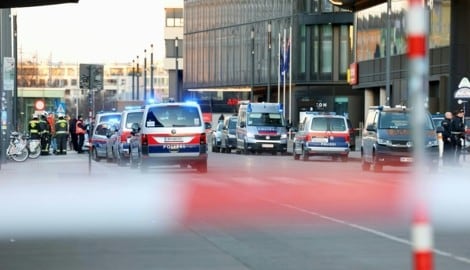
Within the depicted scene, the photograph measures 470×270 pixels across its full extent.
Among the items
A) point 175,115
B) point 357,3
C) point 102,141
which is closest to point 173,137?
point 175,115

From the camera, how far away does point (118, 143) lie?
33.4 metres

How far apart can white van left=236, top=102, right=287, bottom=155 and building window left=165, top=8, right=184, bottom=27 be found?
8032 centimetres

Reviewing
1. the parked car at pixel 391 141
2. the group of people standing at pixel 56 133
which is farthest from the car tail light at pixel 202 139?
the group of people standing at pixel 56 133

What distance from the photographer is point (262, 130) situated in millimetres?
43906

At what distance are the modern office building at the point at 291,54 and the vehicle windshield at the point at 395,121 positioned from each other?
42590mm

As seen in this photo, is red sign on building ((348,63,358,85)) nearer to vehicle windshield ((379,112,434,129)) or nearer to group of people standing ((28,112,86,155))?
group of people standing ((28,112,86,155))

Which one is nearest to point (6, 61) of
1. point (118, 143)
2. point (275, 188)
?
point (118, 143)

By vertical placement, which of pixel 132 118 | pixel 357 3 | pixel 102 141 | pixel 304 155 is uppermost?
pixel 357 3

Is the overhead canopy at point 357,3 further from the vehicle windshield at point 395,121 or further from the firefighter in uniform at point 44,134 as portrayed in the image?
the vehicle windshield at point 395,121

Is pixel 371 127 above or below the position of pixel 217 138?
above

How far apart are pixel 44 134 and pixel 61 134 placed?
174 cm

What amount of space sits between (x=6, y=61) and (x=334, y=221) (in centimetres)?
2216

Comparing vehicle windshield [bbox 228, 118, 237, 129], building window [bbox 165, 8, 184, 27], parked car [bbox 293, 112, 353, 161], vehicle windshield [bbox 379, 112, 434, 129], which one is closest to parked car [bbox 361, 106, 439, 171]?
vehicle windshield [bbox 379, 112, 434, 129]

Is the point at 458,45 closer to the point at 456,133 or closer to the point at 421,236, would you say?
the point at 456,133
